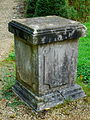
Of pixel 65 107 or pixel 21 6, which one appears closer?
pixel 65 107

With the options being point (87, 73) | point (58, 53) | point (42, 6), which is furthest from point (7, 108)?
point (42, 6)

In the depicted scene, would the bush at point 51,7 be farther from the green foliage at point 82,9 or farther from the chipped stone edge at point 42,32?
the chipped stone edge at point 42,32

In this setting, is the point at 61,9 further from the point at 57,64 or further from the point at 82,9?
the point at 57,64

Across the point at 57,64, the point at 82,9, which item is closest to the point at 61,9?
the point at 82,9

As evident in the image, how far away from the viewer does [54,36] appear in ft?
11.4

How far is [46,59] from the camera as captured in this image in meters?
3.64

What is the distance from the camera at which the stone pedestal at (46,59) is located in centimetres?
349

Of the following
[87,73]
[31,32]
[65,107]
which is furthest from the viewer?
[87,73]

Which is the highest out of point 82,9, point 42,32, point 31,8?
point 42,32

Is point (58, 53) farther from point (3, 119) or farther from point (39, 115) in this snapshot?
point (3, 119)

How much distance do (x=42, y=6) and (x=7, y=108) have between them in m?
5.46

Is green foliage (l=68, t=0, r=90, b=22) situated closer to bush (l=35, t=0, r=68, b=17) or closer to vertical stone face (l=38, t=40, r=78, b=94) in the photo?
bush (l=35, t=0, r=68, b=17)

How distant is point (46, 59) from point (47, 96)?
616mm

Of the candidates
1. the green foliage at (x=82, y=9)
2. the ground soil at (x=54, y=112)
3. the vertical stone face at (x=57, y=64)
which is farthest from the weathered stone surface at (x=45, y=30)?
the green foliage at (x=82, y=9)
